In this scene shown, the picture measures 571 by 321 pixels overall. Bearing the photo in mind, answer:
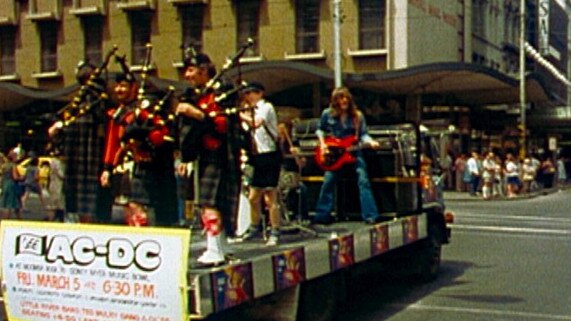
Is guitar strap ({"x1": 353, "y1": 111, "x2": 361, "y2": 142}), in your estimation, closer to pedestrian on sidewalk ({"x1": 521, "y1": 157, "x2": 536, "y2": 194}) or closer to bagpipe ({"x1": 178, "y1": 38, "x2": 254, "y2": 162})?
bagpipe ({"x1": 178, "y1": 38, "x2": 254, "y2": 162})

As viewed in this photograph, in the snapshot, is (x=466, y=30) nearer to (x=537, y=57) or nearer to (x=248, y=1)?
(x=248, y=1)

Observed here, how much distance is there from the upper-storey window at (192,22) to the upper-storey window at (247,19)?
1661 millimetres

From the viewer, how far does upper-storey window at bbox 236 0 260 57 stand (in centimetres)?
3347

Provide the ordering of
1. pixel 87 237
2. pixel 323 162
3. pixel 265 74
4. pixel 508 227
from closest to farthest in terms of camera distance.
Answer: pixel 87 237 → pixel 323 162 → pixel 508 227 → pixel 265 74

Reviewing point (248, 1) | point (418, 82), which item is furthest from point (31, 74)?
point (418, 82)

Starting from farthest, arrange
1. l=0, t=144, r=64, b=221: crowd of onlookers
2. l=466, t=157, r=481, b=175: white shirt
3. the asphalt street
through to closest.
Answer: l=466, t=157, r=481, b=175: white shirt < l=0, t=144, r=64, b=221: crowd of onlookers < the asphalt street

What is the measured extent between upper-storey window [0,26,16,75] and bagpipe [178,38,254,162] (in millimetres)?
34088

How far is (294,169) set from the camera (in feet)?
31.9

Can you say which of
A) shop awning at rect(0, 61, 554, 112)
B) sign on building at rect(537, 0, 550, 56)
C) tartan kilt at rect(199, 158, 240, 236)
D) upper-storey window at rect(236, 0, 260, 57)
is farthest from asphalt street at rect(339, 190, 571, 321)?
sign on building at rect(537, 0, 550, 56)

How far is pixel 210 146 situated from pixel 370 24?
26259 mm

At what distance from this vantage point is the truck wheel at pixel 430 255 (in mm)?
10430

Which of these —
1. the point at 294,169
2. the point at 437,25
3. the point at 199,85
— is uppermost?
the point at 437,25

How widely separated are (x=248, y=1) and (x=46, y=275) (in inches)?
1141

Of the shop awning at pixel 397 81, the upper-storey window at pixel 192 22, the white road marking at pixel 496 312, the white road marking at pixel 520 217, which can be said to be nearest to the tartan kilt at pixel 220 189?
the white road marking at pixel 496 312
